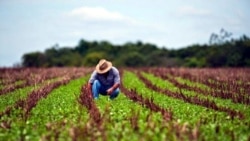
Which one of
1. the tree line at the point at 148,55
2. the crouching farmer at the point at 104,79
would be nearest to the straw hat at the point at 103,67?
the crouching farmer at the point at 104,79

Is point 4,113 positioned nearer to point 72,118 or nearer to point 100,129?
point 72,118

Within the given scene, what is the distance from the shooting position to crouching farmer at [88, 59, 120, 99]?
14.4 meters

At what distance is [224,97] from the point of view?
16.3m

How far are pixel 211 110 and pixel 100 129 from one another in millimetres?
4980

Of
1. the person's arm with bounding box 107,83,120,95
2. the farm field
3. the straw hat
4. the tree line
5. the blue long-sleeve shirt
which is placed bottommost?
the tree line

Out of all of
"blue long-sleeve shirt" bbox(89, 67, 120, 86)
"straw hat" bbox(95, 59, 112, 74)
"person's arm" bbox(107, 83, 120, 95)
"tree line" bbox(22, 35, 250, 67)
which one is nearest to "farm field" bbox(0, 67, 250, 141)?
"person's arm" bbox(107, 83, 120, 95)

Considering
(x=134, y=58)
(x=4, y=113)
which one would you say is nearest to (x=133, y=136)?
(x=4, y=113)

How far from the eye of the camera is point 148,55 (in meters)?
102

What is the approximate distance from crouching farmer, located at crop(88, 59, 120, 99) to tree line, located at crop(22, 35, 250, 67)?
2176 inches

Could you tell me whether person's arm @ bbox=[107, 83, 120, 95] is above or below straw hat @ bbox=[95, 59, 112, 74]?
below

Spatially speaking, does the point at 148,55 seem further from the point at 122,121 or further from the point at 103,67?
the point at 122,121

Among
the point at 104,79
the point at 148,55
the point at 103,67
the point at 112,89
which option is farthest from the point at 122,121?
the point at 148,55

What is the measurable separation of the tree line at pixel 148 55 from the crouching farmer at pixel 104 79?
5528 centimetres

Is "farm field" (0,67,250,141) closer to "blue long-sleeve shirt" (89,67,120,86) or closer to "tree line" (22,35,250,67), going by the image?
A: "blue long-sleeve shirt" (89,67,120,86)
